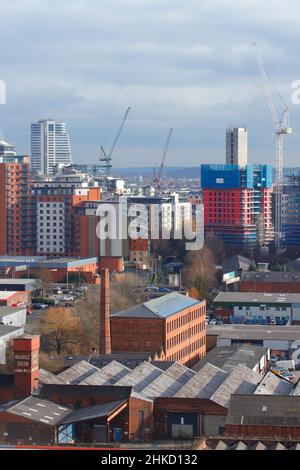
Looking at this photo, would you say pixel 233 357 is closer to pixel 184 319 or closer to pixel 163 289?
pixel 184 319

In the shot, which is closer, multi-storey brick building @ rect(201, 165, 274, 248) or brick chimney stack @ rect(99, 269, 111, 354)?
brick chimney stack @ rect(99, 269, 111, 354)

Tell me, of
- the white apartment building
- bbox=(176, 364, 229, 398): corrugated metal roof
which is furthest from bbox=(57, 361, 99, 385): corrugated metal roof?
the white apartment building

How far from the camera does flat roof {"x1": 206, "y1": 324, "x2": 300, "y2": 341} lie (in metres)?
19.0

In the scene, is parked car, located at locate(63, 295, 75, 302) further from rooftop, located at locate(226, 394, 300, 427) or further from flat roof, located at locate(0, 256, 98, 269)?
rooftop, located at locate(226, 394, 300, 427)

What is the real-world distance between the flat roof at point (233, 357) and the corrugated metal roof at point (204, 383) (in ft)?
1.43

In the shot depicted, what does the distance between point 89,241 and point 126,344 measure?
14.3 meters

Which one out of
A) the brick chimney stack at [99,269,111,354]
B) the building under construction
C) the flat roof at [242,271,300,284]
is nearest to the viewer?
the brick chimney stack at [99,269,111,354]

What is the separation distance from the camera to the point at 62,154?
69875mm

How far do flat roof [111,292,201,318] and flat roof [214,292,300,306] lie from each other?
Answer: 13.1 ft
